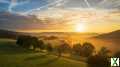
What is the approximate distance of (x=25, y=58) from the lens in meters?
5.10

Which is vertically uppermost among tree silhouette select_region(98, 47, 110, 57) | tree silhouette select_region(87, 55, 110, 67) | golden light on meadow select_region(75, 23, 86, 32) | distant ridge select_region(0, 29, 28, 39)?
golden light on meadow select_region(75, 23, 86, 32)

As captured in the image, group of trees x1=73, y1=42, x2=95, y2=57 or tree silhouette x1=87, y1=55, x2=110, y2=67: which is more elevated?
group of trees x1=73, y1=42, x2=95, y2=57

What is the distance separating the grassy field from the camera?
16.6 ft

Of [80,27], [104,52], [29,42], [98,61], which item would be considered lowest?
[98,61]

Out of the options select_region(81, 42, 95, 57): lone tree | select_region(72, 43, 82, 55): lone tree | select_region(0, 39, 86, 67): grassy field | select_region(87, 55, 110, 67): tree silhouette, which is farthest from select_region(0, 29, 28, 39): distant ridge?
select_region(87, 55, 110, 67): tree silhouette

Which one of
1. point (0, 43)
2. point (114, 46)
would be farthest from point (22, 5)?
point (114, 46)

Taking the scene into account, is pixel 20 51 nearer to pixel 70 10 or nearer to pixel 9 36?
pixel 9 36

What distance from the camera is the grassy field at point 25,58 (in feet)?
16.6

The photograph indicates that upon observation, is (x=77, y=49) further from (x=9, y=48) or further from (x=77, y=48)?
(x=9, y=48)

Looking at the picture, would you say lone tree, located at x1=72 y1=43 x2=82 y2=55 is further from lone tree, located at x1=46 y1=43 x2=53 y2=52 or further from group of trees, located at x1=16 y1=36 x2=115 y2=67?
lone tree, located at x1=46 y1=43 x2=53 y2=52

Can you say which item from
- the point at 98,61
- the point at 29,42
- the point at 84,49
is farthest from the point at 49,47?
the point at 98,61

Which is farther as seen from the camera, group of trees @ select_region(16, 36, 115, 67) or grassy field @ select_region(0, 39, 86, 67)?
group of trees @ select_region(16, 36, 115, 67)

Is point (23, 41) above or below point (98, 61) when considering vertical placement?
above

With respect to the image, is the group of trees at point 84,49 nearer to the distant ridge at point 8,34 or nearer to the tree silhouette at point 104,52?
the tree silhouette at point 104,52
